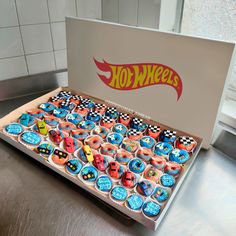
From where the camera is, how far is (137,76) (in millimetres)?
825

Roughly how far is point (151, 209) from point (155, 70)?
0.40m

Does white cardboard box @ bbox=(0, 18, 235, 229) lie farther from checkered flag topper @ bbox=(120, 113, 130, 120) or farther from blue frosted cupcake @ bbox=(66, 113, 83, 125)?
blue frosted cupcake @ bbox=(66, 113, 83, 125)

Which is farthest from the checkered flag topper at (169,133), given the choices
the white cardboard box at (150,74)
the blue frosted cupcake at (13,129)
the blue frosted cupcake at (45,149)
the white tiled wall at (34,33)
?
the white tiled wall at (34,33)

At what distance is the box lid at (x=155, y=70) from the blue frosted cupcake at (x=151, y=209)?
0.27 meters

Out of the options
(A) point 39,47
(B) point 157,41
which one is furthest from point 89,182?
(A) point 39,47

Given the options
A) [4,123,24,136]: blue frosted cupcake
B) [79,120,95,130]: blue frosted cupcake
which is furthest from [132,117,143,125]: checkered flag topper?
[4,123,24,136]: blue frosted cupcake

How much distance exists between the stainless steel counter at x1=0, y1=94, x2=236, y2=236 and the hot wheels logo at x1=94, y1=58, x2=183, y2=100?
0.24 meters

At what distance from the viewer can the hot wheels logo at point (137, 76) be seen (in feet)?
2.46

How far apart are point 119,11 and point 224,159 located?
0.75 m

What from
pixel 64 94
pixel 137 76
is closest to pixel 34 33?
pixel 64 94

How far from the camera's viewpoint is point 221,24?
0.94m

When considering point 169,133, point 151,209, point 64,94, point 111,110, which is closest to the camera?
point 151,209

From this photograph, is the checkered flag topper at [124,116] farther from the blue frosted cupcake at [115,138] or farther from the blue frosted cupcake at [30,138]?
the blue frosted cupcake at [30,138]

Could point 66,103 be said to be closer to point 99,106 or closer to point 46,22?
point 99,106
